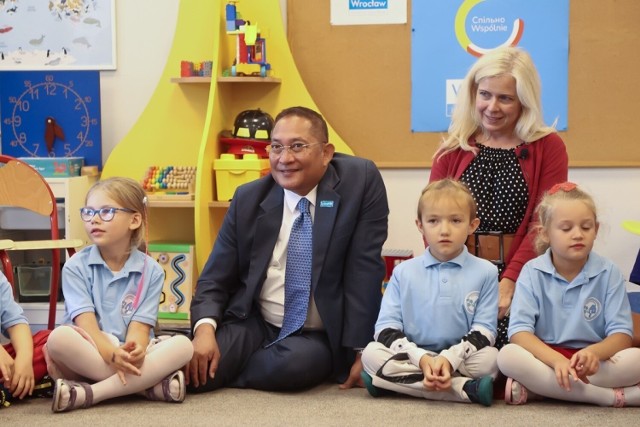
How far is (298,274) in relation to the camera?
2.64 metres

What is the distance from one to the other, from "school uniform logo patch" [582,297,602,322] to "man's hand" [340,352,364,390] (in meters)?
0.65

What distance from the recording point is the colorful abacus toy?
3699 mm

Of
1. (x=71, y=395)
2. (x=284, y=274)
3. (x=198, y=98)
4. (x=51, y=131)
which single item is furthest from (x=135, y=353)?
(x=51, y=131)

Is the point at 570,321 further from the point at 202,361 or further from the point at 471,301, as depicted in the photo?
the point at 202,361

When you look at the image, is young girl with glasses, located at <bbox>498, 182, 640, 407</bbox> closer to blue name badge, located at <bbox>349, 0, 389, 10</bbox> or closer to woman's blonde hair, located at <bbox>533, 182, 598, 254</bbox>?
woman's blonde hair, located at <bbox>533, 182, 598, 254</bbox>

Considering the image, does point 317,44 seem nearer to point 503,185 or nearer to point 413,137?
point 413,137

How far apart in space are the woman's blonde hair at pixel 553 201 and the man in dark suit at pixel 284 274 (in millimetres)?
469

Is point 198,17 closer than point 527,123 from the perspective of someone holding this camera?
No

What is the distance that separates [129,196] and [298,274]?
535 millimetres

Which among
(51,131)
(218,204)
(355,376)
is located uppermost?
(51,131)

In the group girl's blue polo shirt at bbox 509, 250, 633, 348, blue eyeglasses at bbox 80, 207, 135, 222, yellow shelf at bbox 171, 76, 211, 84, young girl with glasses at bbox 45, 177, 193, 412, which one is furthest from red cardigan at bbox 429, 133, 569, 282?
yellow shelf at bbox 171, 76, 211, 84

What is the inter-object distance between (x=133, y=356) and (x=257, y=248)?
54 cm

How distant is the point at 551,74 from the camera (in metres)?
3.76

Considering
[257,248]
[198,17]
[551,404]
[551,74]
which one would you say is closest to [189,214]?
[198,17]
